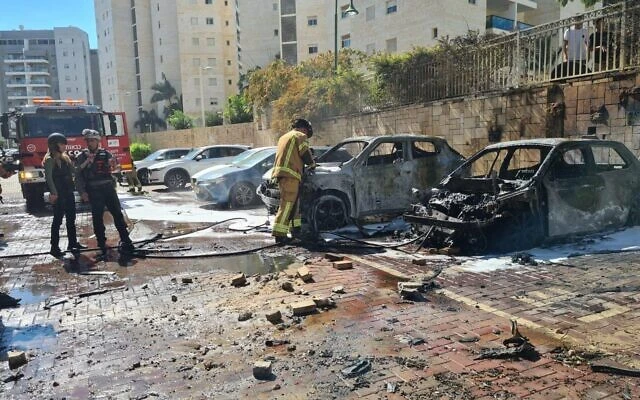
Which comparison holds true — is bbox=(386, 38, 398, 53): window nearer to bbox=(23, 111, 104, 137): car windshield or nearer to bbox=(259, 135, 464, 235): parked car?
bbox=(23, 111, 104, 137): car windshield

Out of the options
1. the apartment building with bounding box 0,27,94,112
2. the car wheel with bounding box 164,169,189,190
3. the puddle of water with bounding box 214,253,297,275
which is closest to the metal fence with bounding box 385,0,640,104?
the puddle of water with bounding box 214,253,297,275

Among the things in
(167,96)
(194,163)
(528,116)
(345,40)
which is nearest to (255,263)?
(528,116)

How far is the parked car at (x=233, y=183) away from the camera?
11.8m

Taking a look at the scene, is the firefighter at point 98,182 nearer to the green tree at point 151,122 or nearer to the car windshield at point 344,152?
the car windshield at point 344,152

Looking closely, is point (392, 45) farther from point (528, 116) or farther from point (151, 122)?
point (151, 122)

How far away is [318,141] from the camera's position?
1903cm

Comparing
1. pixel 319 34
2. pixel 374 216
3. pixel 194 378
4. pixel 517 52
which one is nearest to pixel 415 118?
pixel 517 52

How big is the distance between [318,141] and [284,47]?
4711cm

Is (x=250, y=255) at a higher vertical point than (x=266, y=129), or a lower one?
lower

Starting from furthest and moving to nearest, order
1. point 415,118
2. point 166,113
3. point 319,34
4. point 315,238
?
1. point 166,113
2. point 319,34
3. point 415,118
4. point 315,238

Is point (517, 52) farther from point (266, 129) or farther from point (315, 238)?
point (266, 129)

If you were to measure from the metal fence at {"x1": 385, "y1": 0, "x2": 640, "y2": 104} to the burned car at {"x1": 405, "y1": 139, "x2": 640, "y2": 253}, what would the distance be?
2528 millimetres

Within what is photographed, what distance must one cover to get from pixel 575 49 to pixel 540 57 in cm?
82

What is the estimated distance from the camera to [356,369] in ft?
11.2
